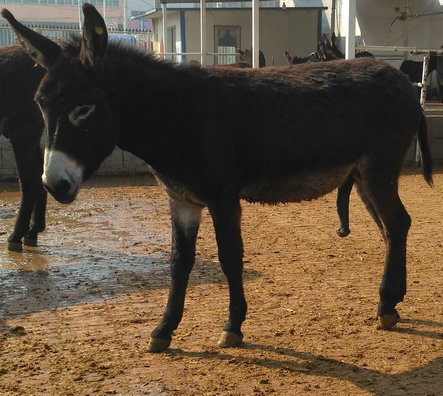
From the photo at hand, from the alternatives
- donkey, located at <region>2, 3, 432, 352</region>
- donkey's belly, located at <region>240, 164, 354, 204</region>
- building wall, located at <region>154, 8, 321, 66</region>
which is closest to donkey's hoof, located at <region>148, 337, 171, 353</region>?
donkey, located at <region>2, 3, 432, 352</region>

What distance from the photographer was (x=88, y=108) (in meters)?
3.48

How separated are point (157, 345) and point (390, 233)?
5.66ft

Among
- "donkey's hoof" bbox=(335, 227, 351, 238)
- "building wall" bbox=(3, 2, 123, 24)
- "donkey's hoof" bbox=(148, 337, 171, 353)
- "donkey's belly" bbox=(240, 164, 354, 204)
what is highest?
"building wall" bbox=(3, 2, 123, 24)

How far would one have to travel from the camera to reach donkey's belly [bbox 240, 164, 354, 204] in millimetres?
4027

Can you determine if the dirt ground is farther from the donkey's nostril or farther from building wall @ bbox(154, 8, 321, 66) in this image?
building wall @ bbox(154, 8, 321, 66)

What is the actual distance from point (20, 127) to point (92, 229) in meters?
1.46

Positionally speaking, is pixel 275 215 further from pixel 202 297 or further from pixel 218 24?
pixel 218 24

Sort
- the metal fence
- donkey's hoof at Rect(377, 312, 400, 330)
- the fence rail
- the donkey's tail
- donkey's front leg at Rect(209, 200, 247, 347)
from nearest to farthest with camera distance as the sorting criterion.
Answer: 1. donkey's front leg at Rect(209, 200, 247, 347)
2. donkey's hoof at Rect(377, 312, 400, 330)
3. the metal fence
4. the donkey's tail
5. the fence rail

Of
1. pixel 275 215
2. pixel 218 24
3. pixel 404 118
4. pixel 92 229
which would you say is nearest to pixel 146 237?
pixel 92 229

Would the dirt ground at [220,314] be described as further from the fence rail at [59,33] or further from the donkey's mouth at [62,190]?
the fence rail at [59,33]

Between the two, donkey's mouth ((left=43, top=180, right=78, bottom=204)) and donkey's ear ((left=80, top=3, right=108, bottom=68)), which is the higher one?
donkey's ear ((left=80, top=3, right=108, bottom=68))

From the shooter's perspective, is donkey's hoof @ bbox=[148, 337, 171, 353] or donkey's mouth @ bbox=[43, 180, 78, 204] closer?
donkey's mouth @ bbox=[43, 180, 78, 204]

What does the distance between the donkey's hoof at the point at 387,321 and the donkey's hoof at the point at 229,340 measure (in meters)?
0.98

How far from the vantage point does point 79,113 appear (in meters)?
3.46
